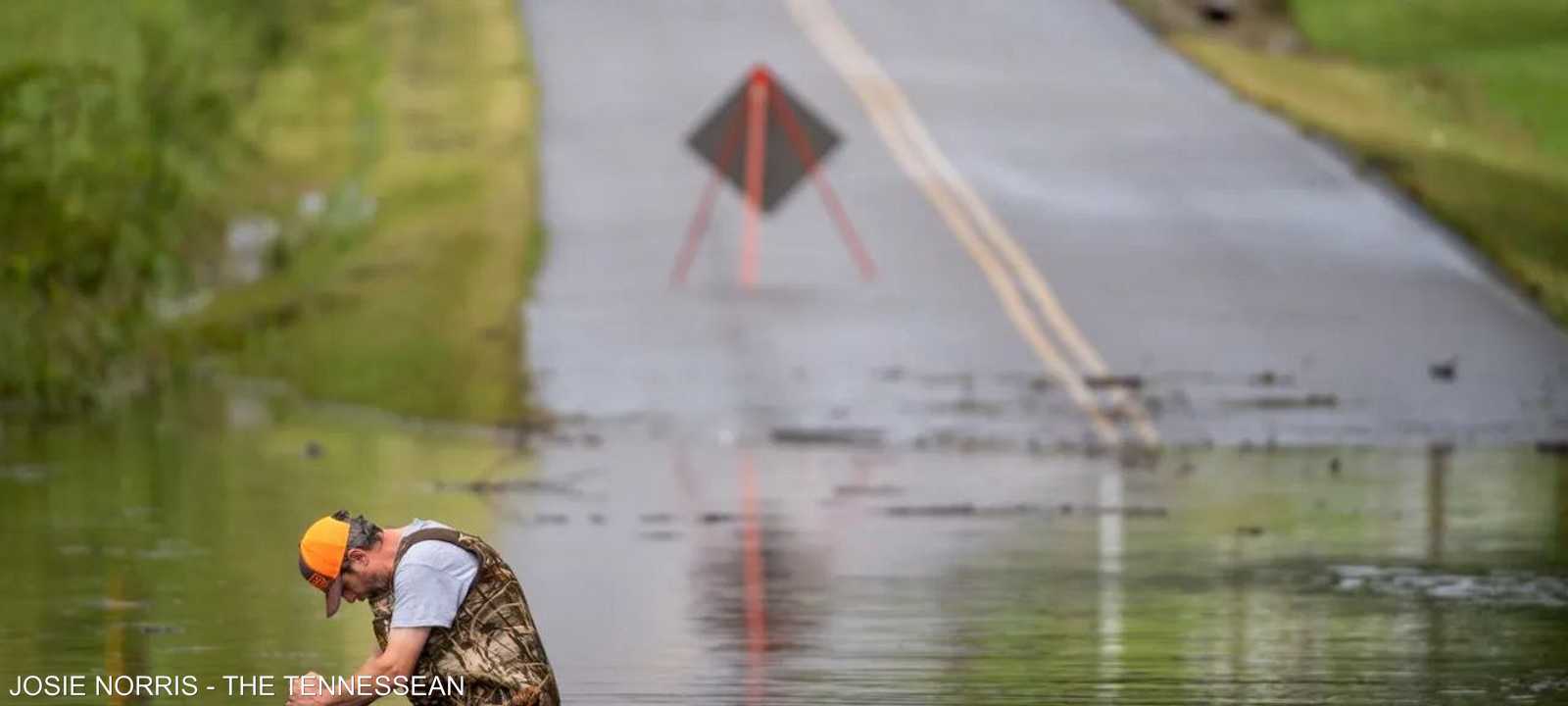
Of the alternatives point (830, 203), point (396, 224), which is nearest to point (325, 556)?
point (830, 203)

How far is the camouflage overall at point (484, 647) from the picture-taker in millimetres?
10438

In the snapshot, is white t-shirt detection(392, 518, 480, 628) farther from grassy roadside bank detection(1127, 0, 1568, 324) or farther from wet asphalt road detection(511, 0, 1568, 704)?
grassy roadside bank detection(1127, 0, 1568, 324)

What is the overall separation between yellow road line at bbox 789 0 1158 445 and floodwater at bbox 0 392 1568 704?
8.45 feet

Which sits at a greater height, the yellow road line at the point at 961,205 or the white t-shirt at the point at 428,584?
the yellow road line at the point at 961,205

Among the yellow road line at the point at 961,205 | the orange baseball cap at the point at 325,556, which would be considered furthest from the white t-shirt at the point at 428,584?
the yellow road line at the point at 961,205

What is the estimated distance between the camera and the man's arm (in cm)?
1017

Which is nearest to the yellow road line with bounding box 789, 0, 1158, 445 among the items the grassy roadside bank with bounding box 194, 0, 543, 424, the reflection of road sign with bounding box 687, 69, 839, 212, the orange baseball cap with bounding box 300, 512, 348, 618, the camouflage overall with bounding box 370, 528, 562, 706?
the reflection of road sign with bounding box 687, 69, 839, 212

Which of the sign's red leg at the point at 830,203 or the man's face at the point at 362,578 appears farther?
the sign's red leg at the point at 830,203

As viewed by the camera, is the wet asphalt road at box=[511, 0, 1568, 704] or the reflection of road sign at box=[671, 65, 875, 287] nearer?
the wet asphalt road at box=[511, 0, 1568, 704]

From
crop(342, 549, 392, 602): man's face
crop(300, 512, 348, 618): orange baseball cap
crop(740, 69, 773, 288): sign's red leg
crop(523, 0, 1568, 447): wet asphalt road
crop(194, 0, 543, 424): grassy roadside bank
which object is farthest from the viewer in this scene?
crop(740, 69, 773, 288): sign's red leg

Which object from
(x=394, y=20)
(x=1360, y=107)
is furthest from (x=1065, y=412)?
(x=394, y=20)

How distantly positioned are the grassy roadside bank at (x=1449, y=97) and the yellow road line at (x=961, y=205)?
406 cm

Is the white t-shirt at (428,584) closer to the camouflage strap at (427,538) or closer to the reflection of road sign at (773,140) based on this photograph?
the camouflage strap at (427,538)

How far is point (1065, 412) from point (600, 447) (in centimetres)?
323
